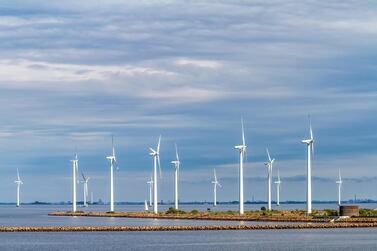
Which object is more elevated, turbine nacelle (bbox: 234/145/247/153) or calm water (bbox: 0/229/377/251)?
turbine nacelle (bbox: 234/145/247/153)

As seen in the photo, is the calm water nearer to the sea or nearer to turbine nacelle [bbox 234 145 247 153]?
the sea

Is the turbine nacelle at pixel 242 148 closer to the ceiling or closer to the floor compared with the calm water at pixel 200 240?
closer to the ceiling

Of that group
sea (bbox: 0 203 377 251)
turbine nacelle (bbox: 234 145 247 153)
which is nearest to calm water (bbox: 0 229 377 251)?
sea (bbox: 0 203 377 251)

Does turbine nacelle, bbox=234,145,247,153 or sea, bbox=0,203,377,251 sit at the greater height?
turbine nacelle, bbox=234,145,247,153

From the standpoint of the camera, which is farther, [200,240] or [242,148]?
[242,148]

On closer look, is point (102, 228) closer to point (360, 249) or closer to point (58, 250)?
point (58, 250)

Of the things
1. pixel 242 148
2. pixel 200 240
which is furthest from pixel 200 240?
pixel 242 148

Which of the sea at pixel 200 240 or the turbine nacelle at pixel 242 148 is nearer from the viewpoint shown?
the sea at pixel 200 240

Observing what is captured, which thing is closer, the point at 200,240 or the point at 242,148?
the point at 200,240

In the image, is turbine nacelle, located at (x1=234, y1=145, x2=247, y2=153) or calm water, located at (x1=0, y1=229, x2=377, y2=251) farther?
turbine nacelle, located at (x1=234, y1=145, x2=247, y2=153)

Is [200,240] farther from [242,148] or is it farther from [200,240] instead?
[242,148]

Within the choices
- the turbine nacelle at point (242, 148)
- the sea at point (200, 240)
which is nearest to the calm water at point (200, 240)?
the sea at point (200, 240)

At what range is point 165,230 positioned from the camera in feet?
323

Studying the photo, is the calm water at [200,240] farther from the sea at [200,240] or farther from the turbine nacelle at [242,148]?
the turbine nacelle at [242,148]
